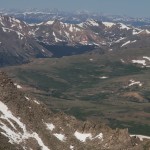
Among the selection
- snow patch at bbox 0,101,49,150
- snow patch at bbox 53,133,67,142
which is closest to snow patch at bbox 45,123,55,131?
snow patch at bbox 53,133,67,142

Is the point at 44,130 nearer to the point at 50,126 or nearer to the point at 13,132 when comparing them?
the point at 50,126

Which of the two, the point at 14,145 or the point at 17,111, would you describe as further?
the point at 17,111

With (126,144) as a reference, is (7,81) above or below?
above

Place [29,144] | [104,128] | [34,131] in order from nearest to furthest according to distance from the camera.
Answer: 1. [29,144]
2. [34,131]
3. [104,128]

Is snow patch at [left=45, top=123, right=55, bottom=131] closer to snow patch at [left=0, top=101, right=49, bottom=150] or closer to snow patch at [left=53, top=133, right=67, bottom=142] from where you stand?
snow patch at [left=53, top=133, right=67, bottom=142]

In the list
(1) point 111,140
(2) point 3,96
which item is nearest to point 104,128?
(1) point 111,140

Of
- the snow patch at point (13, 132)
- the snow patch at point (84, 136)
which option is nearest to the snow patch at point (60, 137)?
the snow patch at point (84, 136)

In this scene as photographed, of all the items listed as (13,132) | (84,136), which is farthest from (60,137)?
(13,132)

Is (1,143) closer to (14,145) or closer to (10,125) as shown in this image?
(14,145)

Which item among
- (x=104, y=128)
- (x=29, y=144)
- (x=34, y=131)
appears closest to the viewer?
(x=29, y=144)
